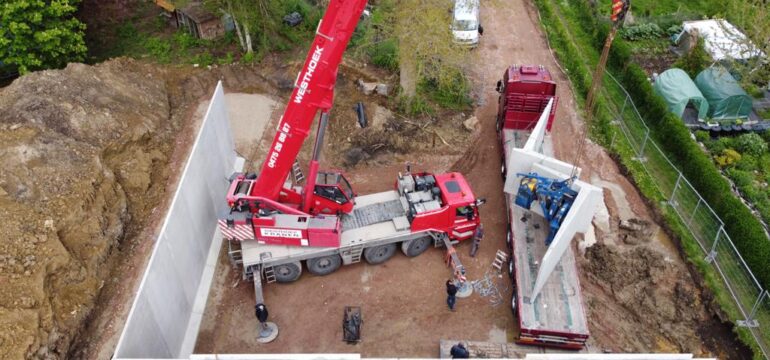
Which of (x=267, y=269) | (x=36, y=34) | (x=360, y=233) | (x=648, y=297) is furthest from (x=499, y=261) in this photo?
(x=36, y=34)

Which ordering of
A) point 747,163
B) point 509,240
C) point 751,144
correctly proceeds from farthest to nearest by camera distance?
point 751,144, point 747,163, point 509,240

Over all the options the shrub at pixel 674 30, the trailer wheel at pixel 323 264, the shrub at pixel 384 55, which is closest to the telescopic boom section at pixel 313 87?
the trailer wheel at pixel 323 264

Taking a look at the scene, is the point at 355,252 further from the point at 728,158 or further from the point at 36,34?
the point at 36,34

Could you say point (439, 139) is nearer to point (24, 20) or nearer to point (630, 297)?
point (630, 297)

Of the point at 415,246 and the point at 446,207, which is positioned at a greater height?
the point at 446,207

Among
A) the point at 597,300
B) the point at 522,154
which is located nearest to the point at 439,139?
the point at 522,154

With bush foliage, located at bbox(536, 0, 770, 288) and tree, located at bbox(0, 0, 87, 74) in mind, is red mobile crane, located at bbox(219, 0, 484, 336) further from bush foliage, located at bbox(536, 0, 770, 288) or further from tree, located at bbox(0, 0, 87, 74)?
tree, located at bbox(0, 0, 87, 74)

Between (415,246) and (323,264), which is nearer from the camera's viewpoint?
(323,264)

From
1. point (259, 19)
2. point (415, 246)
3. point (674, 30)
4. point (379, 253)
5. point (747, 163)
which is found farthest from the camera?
point (674, 30)
